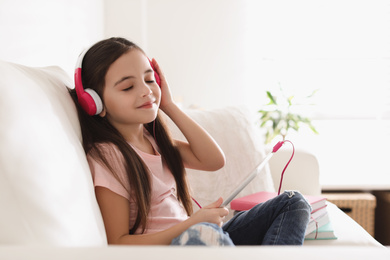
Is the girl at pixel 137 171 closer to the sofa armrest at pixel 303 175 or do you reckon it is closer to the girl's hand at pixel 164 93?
the girl's hand at pixel 164 93

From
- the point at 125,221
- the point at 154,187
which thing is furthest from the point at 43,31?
the point at 125,221

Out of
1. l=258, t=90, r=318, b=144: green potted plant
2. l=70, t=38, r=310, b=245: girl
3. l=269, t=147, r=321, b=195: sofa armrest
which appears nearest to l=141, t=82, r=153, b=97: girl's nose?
l=70, t=38, r=310, b=245: girl

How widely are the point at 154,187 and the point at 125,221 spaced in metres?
0.16

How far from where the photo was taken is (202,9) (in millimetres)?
3803

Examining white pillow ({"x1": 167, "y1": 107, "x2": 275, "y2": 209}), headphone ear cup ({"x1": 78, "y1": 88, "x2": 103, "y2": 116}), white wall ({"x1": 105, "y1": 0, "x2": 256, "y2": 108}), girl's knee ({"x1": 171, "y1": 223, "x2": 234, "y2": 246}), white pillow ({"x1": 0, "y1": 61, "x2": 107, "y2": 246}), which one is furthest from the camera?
white wall ({"x1": 105, "y1": 0, "x2": 256, "y2": 108})

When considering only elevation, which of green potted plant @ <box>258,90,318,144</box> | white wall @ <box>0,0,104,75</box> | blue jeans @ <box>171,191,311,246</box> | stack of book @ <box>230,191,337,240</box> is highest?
white wall @ <box>0,0,104,75</box>

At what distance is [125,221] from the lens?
39.2 inches

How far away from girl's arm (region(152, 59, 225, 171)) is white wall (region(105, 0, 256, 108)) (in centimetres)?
241

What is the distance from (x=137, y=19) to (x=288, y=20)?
125 cm

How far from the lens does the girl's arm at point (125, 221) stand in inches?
38.1

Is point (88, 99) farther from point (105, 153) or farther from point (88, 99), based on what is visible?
point (105, 153)

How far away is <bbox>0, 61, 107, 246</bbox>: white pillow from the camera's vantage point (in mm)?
583

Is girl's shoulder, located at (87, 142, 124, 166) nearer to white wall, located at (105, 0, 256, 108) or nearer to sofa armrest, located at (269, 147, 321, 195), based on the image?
sofa armrest, located at (269, 147, 321, 195)

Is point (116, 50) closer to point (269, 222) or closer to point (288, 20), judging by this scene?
point (269, 222)
